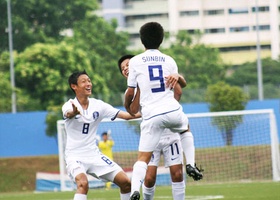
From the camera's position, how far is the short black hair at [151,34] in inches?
446

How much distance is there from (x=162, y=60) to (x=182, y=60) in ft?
192

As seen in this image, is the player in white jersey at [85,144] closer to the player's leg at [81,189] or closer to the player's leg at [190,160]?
the player's leg at [81,189]

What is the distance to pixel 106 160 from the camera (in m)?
12.7

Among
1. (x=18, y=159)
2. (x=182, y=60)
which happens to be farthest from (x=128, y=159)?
(x=182, y=60)

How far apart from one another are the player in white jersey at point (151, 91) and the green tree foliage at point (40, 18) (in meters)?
53.5

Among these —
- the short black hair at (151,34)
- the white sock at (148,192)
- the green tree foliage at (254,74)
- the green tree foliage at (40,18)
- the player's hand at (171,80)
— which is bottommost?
the white sock at (148,192)

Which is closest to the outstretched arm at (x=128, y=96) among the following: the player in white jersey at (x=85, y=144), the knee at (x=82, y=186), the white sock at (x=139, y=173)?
the player in white jersey at (x=85, y=144)

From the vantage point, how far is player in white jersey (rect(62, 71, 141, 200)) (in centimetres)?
1247

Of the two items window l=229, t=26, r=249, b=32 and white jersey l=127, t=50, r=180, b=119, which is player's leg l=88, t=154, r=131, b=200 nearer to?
white jersey l=127, t=50, r=180, b=119

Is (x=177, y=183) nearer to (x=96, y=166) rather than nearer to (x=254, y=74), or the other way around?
(x=96, y=166)

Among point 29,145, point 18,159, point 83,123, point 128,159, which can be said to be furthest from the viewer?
point 29,145

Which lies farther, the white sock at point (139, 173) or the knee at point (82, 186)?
the knee at point (82, 186)

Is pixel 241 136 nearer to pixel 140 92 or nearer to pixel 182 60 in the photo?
pixel 140 92

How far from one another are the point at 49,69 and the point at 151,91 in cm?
4283
